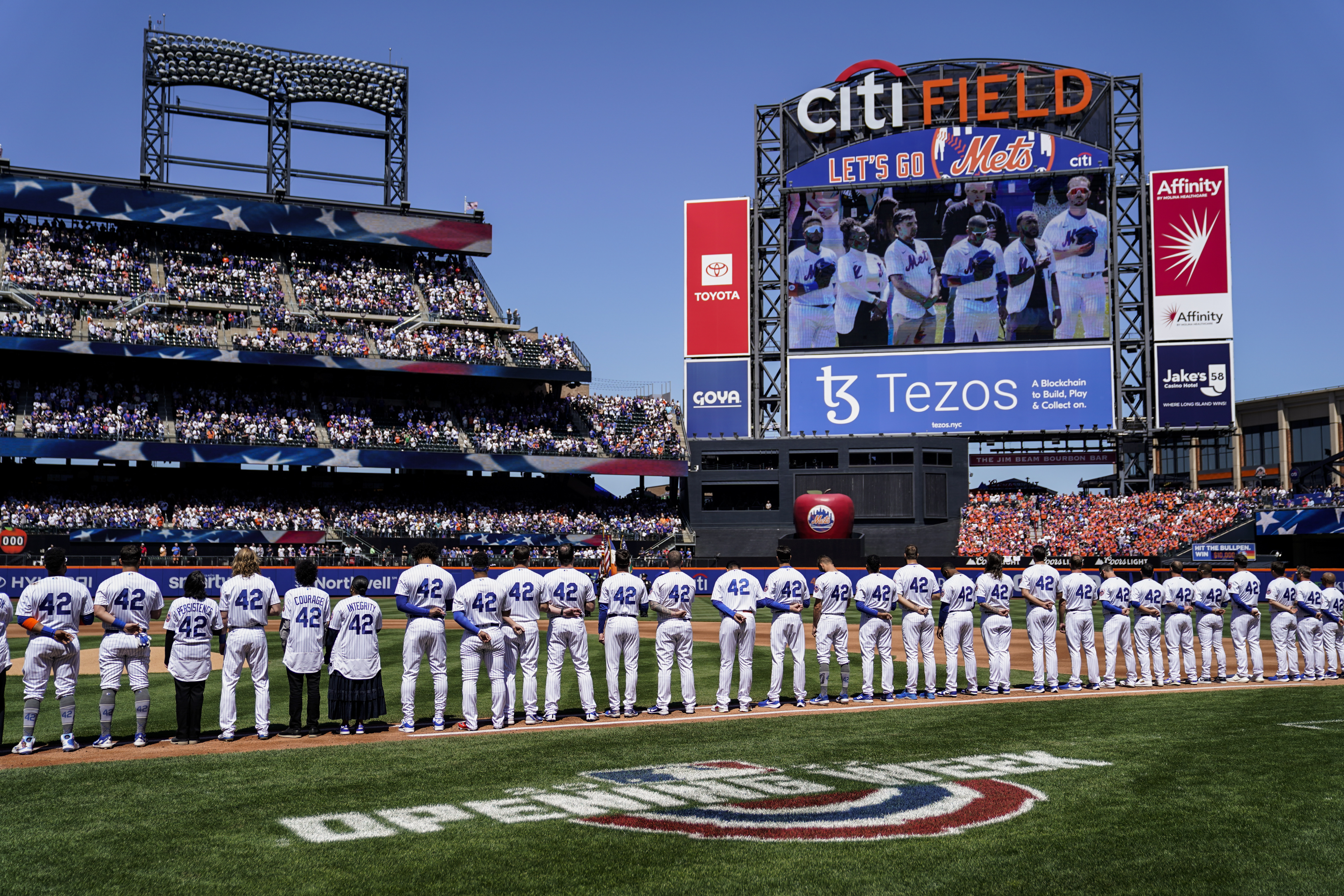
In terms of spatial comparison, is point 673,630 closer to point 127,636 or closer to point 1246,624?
point 127,636

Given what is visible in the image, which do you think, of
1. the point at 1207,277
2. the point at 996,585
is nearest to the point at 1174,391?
the point at 1207,277

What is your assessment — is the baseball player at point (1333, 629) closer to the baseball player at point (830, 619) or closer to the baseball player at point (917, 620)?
the baseball player at point (917, 620)

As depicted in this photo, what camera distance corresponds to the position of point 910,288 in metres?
52.6

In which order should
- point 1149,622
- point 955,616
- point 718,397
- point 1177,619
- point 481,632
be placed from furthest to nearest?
point 718,397 < point 1177,619 < point 1149,622 < point 955,616 < point 481,632

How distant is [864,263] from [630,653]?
42.0 m

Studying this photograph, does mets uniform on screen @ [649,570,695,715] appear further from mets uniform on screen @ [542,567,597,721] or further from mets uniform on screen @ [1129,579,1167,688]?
mets uniform on screen @ [1129,579,1167,688]

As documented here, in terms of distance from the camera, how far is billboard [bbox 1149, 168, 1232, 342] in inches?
2032

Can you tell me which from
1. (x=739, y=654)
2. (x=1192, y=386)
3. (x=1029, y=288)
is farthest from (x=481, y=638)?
(x=1192, y=386)

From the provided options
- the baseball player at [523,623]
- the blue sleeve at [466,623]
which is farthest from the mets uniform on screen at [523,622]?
the blue sleeve at [466,623]

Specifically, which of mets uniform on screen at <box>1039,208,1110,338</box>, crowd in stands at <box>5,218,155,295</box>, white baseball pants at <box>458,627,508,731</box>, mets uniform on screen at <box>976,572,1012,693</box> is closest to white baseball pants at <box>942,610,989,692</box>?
mets uniform on screen at <box>976,572,1012,693</box>

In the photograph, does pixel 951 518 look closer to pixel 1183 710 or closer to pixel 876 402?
pixel 876 402

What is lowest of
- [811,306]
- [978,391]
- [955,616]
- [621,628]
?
[955,616]

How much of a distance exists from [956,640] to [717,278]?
41239 mm

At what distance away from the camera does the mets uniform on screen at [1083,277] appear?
51.4 metres
